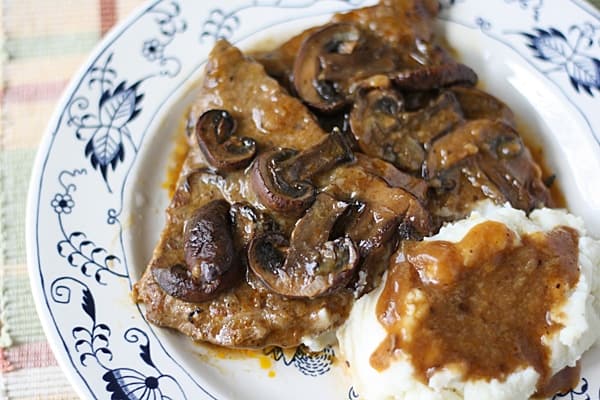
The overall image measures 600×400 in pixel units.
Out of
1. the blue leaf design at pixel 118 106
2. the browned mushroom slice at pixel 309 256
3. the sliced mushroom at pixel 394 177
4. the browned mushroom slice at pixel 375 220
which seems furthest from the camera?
the blue leaf design at pixel 118 106

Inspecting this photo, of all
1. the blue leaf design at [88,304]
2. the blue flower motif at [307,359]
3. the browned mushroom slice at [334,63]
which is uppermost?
the browned mushroom slice at [334,63]

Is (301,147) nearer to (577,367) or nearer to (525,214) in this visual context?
(525,214)

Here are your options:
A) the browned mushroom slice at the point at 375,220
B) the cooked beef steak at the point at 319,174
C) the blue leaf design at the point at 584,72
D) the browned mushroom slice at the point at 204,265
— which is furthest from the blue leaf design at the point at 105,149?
the blue leaf design at the point at 584,72

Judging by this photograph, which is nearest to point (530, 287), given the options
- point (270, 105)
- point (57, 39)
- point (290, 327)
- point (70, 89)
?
point (290, 327)

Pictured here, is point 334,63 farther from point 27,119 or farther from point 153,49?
point 27,119

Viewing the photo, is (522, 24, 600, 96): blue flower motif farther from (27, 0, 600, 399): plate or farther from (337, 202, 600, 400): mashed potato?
(337, 202, 600, 400): mashed potato

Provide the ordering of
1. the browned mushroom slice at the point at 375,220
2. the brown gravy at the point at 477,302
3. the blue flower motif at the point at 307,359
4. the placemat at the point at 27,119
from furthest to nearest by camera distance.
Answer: the placemat at the point at 27,119 → the blue flower motif at the point at 307,359 → the browned mushroom slice at the point at 375,220 → the brown gravy at the point at 477,302

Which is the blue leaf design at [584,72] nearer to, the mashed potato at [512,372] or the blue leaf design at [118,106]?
the mashed potato at [512,372]
